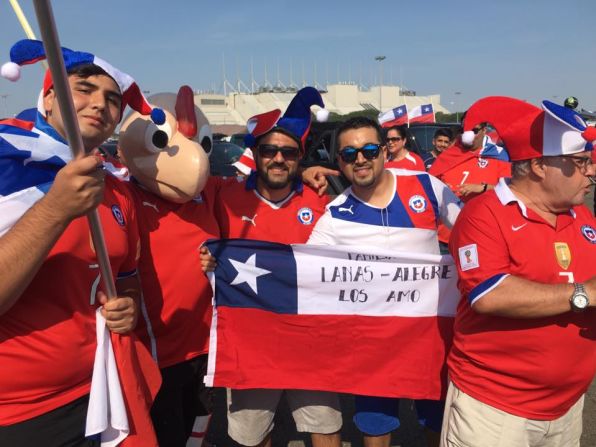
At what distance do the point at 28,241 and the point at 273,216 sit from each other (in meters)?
1.72

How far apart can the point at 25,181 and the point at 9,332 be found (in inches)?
21.1

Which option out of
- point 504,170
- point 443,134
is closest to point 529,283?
point 504,170

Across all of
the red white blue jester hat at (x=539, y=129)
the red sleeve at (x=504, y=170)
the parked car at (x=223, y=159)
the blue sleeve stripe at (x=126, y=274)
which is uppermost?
the red white blue jester hat at (x=539, y=129)

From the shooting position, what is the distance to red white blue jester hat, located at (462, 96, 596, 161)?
2.01 metres

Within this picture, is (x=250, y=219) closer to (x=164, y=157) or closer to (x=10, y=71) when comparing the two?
(x=164, y=157)

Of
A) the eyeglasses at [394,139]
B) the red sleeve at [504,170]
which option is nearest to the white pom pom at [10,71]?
the red sleeve at [504,170]

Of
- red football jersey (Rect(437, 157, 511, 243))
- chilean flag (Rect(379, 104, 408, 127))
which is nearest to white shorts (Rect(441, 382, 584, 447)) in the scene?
red football jersey (Rect(437, 157, 511, 243))

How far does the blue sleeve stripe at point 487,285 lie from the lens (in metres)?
1.97

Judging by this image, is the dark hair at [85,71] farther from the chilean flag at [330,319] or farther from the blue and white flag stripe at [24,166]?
the chilean flag at [330,319]

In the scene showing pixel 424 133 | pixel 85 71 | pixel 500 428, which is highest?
pixel 85 71

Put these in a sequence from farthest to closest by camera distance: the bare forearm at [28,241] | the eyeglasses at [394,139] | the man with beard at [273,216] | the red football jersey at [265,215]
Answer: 1. the eyeglasses at [394,139]
2. the red football jersey at [265,215]
3. the man with beard at [273,216]
4. the bare forearm at [28,241]

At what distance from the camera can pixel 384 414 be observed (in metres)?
2.83

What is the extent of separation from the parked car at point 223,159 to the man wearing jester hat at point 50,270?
962 centimetres

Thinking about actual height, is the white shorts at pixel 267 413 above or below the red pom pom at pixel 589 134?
below
